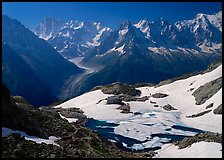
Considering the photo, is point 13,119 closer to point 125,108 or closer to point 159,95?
point 125,108

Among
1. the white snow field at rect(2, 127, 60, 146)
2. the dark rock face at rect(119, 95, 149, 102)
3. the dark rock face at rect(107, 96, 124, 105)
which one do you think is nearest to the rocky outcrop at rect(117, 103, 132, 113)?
the dark rock face at rect(107, 96, 124, 105)

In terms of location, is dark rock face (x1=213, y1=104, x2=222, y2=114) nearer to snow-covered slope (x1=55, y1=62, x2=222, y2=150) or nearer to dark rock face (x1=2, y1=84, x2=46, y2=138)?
snow-covered slope (x1=55, y1=62, x2=222, y2=150)

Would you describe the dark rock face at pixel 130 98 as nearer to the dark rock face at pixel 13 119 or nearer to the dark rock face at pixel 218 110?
the dark rock face at pixel 218 110

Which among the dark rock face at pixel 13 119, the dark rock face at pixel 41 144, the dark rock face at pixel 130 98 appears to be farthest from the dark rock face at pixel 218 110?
the dark rock face at pixel 13 119

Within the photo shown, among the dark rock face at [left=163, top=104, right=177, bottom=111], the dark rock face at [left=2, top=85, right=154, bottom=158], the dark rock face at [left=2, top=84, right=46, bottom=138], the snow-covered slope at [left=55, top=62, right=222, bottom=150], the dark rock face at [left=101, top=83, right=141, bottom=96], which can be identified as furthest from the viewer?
the dark rock face at [left=101, top=83, right=141, bottom=96]

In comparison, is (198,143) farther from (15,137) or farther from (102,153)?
(15,137)

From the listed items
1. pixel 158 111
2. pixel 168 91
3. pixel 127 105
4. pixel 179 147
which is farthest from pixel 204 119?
pixel 179 147
